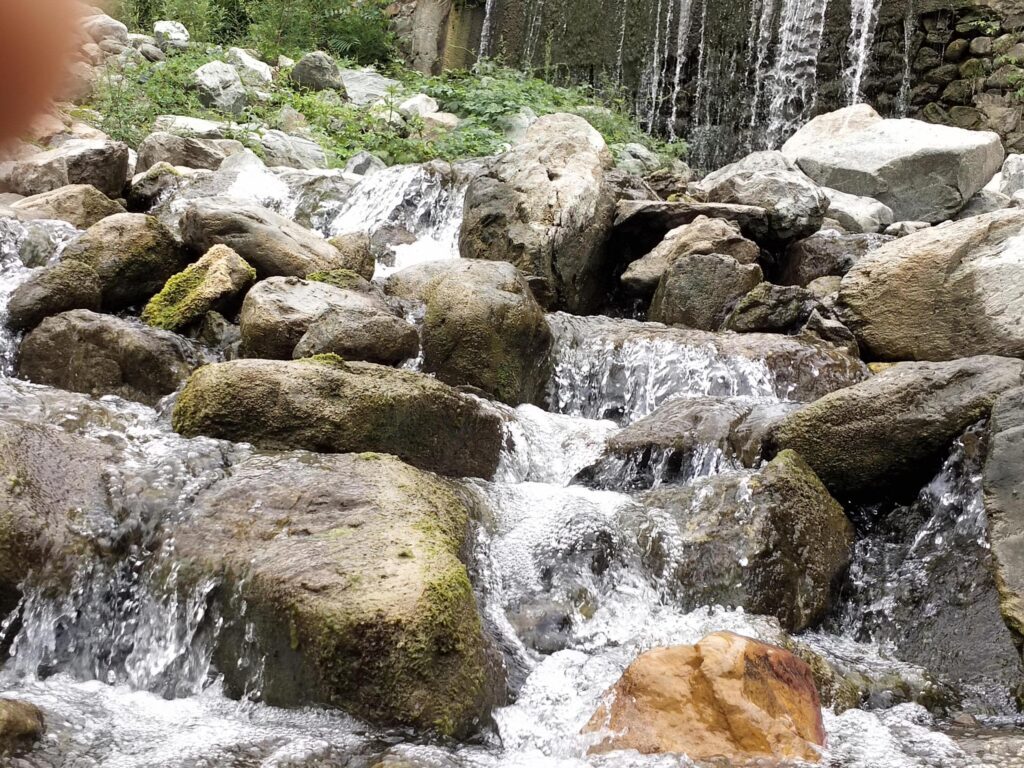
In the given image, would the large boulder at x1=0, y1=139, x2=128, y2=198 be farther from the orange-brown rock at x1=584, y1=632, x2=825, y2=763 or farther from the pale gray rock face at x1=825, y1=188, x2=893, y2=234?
the orange-brown rock at x1=584, y1=632, x2=825, y2=763

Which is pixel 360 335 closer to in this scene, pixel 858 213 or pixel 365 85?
pixel 858 213

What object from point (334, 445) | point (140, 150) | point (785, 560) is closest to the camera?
point (785, 560)

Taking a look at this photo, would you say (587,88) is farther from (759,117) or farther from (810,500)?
(810,500)

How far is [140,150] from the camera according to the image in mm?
10969

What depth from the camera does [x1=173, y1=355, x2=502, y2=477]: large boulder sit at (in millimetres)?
4695

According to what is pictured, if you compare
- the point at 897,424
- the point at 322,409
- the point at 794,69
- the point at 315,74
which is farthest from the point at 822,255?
the point at 315,74

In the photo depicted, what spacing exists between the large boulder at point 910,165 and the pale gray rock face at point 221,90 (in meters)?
7.33

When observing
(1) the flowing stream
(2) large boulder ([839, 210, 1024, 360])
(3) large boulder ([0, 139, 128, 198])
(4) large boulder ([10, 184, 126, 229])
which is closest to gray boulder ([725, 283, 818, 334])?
(2) large boulder ([839, 210, 1024, 360])

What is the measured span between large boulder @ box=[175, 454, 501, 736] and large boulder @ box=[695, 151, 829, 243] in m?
6.05

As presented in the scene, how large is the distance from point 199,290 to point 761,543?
4107mm

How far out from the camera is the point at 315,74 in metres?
15.1

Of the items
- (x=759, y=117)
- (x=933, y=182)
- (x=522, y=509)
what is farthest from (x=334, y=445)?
(x=759, y=117)

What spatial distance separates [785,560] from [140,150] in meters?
9.07

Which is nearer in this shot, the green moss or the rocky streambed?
the rocky streambed
